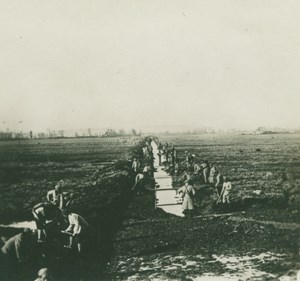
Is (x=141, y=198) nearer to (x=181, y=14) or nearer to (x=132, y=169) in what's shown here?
(x=132, y=169)

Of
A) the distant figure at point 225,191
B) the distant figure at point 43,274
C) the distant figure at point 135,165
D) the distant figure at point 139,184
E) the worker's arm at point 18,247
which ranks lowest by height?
the distant figure at point 43,274

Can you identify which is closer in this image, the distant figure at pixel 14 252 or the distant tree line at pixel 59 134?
the distant figure at pixel 14 252

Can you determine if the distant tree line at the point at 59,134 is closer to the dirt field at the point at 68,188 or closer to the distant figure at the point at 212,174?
the dirt field at the point at 68,188

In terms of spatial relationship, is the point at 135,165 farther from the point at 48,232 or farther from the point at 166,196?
the point at 48,232

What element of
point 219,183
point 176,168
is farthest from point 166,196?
point 176,168

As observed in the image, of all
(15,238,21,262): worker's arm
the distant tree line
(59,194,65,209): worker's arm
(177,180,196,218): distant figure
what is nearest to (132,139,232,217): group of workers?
(177,180,196,218): distant figure

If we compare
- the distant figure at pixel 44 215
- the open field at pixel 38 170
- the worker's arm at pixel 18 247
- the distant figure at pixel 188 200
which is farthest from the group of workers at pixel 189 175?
the worker's arm at pixel 18 247

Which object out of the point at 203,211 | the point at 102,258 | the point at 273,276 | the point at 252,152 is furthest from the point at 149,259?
Answer: the point at 252,152
